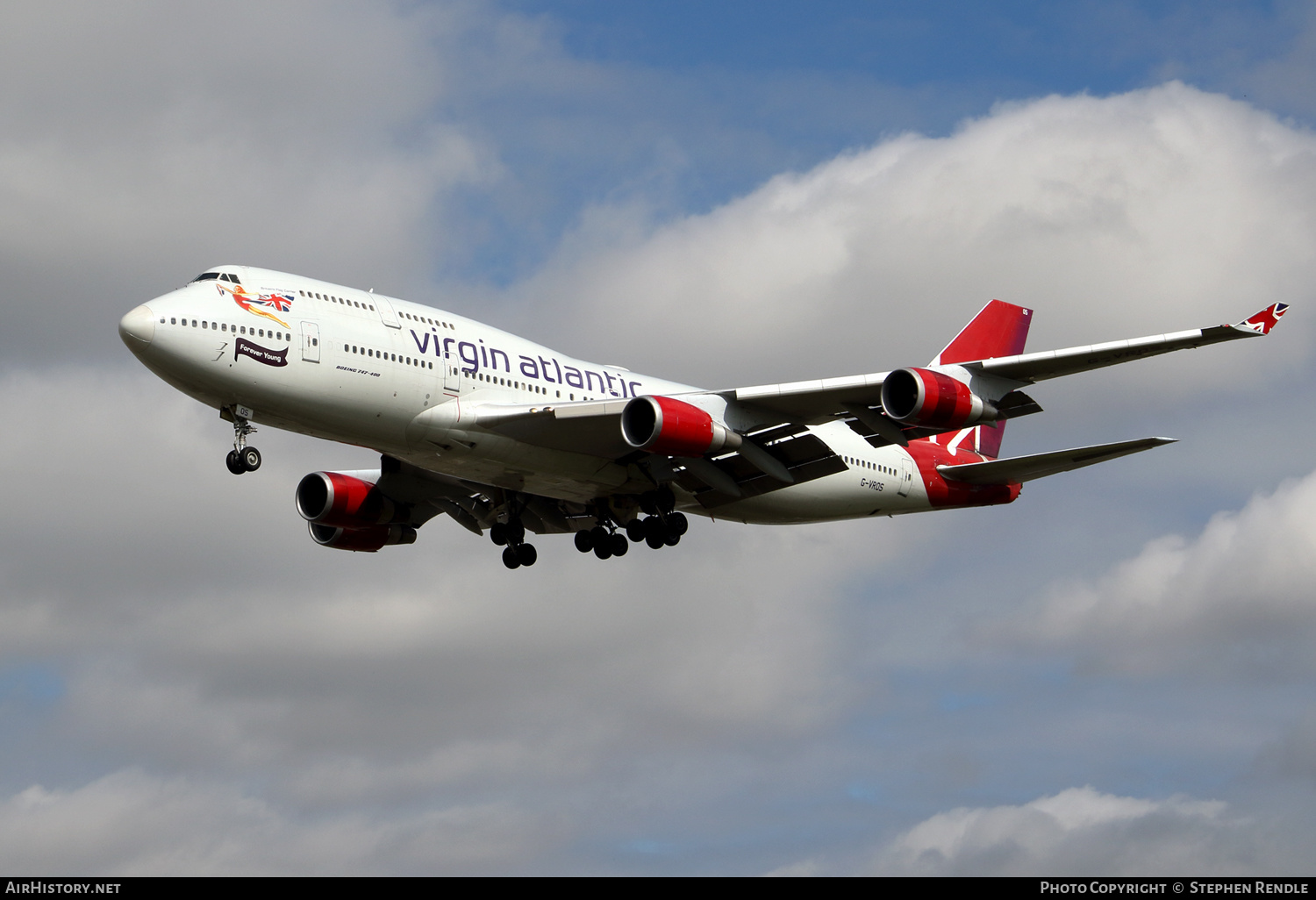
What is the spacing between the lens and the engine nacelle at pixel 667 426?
34.2 meters

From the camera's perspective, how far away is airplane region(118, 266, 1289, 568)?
32781mm

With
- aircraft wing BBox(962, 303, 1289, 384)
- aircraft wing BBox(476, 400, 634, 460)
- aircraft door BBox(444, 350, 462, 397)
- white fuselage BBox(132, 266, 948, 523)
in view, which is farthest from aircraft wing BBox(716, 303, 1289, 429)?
aircraft door BBox(444, 350, 462, 397)

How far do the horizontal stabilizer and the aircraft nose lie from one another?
76.8 ft

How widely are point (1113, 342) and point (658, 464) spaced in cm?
1182

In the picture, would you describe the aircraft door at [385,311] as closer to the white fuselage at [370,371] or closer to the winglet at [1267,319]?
the white fuselage at [370,371]

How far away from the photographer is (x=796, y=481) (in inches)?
1548

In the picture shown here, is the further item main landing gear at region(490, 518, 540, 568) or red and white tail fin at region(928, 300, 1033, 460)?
red and white tail fin at region(928, 300, 1033, 460)

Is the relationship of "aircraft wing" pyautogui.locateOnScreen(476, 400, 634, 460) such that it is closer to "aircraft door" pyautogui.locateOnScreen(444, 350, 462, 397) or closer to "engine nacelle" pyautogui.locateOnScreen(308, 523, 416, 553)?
"aircraft door" pyautogui.locateOnScreen(444, 350, 462, 397)

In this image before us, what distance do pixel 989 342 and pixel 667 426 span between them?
18.2 meters

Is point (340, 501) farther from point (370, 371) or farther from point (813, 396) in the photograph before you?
point (813, 396)

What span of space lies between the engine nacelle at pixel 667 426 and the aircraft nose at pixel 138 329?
10784 millimetres

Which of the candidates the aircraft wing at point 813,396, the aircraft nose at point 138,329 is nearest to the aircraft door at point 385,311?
the aircraft nose at point 138,329
